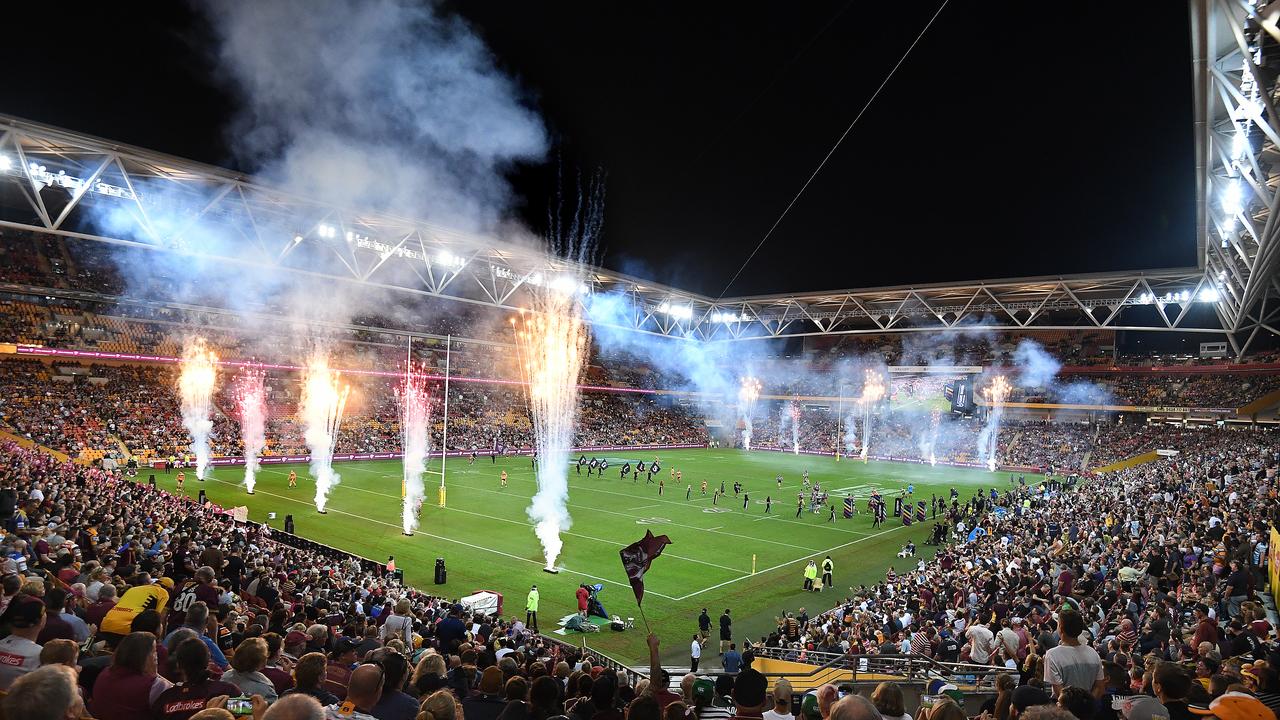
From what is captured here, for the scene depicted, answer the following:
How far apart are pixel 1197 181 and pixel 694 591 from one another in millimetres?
18099

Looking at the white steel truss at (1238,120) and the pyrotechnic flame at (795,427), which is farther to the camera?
the pyrotechnic flame at (795,427)

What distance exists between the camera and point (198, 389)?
1848 inches

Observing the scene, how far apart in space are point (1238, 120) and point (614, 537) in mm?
22181

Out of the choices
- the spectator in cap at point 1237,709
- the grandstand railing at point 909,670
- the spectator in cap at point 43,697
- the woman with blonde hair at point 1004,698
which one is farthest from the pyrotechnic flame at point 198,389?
the spectator in cap at point 1237,709

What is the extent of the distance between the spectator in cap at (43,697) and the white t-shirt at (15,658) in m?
2.17

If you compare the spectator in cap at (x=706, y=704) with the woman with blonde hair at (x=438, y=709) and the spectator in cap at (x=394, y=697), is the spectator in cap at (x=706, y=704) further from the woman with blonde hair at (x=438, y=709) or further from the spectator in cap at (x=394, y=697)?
the woman with blonde hair at (x=438, y=709)

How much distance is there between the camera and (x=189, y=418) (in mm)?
43906

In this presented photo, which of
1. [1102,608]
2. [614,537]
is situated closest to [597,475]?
[614,537]

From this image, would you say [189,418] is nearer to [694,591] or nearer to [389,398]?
[389,398]

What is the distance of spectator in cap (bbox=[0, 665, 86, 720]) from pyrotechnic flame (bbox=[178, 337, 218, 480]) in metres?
41.8

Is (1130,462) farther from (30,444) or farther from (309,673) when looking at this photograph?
(30,444)

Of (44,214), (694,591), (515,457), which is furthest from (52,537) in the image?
(515,457)

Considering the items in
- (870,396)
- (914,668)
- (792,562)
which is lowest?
(792,562)

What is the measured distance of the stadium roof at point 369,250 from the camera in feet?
96.4
